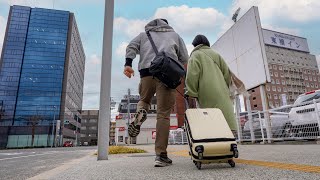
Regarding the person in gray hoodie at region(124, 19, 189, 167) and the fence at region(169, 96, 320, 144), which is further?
the fence at region(169, 96, 320, 144)

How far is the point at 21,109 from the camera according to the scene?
69.3 meters

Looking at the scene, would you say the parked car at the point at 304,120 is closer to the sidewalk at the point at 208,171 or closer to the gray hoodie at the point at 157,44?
the sidewalk at the point at 208,171

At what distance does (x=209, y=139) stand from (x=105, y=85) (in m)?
2.58

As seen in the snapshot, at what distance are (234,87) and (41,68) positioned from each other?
8015 cm

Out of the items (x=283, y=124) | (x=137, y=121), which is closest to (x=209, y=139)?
(x=137, y=121)

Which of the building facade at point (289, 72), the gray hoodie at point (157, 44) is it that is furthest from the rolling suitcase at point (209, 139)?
the building facade at point (289, 72)

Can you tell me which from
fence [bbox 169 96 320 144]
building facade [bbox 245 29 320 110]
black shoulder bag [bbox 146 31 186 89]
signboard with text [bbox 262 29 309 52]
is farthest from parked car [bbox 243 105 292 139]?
building facade [bbox 245 29 320 110]

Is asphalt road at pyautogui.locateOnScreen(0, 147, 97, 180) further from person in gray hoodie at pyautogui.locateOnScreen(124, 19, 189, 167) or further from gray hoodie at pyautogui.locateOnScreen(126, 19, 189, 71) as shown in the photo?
gray hoodie at pyautogui.locateOnScreen(126, 19, 189, 71)

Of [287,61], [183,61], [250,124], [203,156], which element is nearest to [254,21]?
[250,124]

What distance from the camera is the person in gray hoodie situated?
2592 mm

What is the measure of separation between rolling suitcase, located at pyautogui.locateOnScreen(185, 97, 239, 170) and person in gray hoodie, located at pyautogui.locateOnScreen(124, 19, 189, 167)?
1.10 ft

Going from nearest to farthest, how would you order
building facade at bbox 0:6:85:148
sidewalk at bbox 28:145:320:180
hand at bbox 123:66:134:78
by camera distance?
sidewalk at bbox 28:145:320:180, hand at bbox 123:66:134:78, building facade at bbox 0:6:85:148

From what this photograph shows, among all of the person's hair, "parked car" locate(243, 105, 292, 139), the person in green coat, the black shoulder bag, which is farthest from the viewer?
"parked car" locate(243, 105, 292, 139)

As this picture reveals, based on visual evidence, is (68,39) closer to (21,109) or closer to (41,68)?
(41,68)
